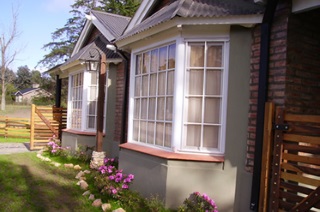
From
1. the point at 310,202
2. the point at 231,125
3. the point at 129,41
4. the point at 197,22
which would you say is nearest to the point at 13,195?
the point at 129,41

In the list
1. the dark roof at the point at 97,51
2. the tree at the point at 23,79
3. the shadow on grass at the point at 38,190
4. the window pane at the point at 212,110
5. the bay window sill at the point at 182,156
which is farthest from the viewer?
the tree at the point at 23,79

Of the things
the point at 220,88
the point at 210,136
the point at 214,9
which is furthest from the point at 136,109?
the point at 214,9

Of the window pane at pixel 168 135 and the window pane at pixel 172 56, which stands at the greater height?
the window pane at pixel 172 56

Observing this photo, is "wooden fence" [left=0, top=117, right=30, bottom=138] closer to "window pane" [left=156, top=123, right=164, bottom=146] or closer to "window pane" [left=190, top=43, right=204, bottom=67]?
"window pane" [left=156, top=123, right=164, bottom=146]

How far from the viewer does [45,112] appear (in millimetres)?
12242

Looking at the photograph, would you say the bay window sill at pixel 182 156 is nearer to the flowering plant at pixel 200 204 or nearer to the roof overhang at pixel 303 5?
the flowering plant at pixel 200 204

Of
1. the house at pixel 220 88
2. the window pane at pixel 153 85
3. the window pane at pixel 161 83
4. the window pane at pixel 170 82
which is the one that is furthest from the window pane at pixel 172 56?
the window pane at pixel 153 85

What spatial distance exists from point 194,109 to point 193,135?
43 centimetres

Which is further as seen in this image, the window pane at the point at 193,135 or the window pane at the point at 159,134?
the window pane at the point at 159,134

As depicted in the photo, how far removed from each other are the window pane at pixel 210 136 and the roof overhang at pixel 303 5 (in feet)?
6.69

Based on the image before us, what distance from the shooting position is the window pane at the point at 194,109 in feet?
15.9

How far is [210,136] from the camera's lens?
15.8 ft

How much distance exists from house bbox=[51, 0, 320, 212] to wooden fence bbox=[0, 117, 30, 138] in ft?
44.6

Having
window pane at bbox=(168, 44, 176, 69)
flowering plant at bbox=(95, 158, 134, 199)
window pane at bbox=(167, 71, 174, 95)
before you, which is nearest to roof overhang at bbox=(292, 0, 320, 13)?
window pane at bbox=(168, 44, 176, 69)
